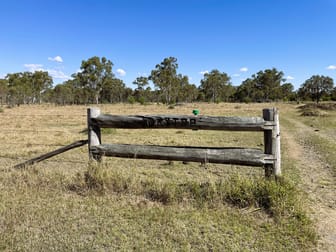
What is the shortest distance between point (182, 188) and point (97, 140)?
1.86 m

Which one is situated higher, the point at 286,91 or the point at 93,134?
the point at 286,91

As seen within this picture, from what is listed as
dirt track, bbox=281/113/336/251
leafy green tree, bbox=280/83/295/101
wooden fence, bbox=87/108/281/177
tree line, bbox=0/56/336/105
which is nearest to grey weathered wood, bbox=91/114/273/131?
wooden fence, bbox=87/108/281/177

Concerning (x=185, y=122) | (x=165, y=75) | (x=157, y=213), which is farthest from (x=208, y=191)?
(x=165, y=75)

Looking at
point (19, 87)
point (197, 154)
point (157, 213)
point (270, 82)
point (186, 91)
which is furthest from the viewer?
point (186, 91)

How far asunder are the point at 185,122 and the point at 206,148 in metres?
0.56

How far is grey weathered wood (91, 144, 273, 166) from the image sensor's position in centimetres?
358

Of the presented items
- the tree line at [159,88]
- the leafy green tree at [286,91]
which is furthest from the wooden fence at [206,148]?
the leafy green tree at [286,91]

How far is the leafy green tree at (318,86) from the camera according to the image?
62.2 meters

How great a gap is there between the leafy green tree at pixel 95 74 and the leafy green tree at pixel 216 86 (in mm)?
32469

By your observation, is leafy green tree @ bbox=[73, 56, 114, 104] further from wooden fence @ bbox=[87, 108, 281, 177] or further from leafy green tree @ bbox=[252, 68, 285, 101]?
wooden fence @ bbox=[87, 108, 281, 177]

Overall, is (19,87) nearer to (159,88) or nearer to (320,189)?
(159,88)

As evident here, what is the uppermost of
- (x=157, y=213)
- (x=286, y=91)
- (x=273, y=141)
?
(x=286, y=91)

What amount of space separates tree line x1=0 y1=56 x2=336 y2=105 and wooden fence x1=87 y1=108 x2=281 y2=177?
5305cm

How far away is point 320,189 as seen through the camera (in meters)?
4.46
